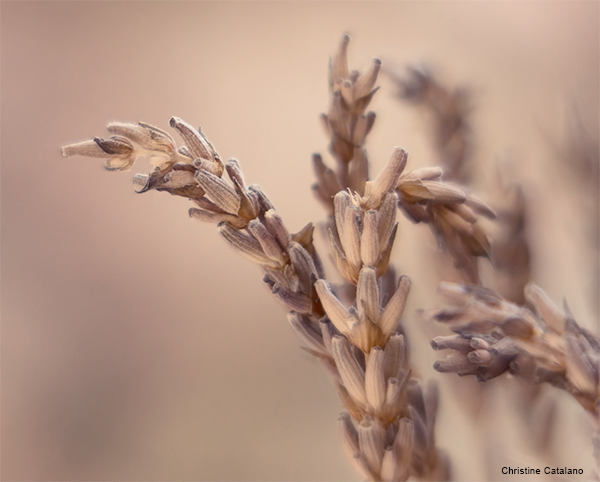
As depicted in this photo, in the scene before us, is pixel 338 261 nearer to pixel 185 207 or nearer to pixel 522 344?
pixel 522 344

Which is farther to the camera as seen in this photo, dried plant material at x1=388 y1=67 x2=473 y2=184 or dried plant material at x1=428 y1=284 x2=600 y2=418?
dried plant material at x1=388 y1=67 x2=473 y2=184

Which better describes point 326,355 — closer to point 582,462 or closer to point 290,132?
point 582,462

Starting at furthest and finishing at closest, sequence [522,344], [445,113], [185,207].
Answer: [185,207]
[445,113]
[522,344]

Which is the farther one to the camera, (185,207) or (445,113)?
(185,207)

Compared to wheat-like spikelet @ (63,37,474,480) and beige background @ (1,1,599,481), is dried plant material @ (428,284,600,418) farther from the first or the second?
beige background @ (1,1,599,481)

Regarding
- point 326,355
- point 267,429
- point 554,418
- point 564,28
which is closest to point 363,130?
point 326,355

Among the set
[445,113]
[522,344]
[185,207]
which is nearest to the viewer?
[522,344]

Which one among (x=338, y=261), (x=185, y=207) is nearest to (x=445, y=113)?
(x=338, y=261)

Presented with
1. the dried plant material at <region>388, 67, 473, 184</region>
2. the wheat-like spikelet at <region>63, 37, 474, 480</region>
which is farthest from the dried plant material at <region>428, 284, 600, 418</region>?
the dried plant material at <region>388, 67, 473, 184</region>

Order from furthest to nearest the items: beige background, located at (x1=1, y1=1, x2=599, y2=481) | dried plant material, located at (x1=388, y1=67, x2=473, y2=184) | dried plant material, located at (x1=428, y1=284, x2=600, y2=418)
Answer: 1. beige background, located at (x1=1, y1=1, x2=599, y2=481)
2. dried plant material, located at (x1=388, y1=67, x2=473, y2=184)
3. dried plant material, located at (x1=428, y1=284, x2=600, y2=418)
